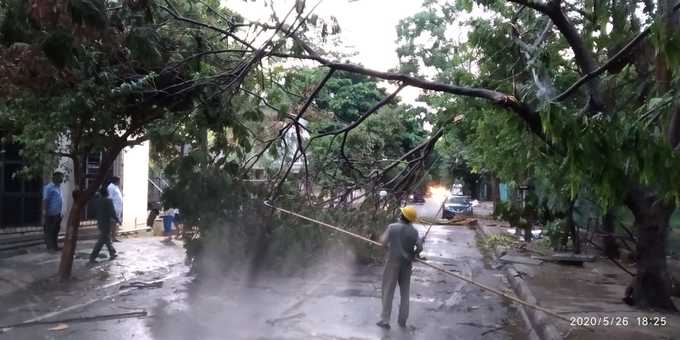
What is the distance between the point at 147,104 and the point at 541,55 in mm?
6611

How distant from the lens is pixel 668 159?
515 centimetres

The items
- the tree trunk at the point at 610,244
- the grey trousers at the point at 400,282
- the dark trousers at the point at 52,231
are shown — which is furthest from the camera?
the tree trunk at the point at 610,244

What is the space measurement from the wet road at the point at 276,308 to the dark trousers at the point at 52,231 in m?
2.77

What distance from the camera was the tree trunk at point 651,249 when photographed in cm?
905

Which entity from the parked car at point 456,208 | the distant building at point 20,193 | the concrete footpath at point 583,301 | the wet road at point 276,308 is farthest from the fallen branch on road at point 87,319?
the parked car at point 456,208

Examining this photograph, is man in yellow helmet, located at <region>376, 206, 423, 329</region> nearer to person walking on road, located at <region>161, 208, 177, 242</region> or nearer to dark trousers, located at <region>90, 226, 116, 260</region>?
dark trousers, located at <region>90, 226, 116, 260</region>

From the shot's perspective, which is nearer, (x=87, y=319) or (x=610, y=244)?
(x=87, y=319)

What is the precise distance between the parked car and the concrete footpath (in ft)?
71.5

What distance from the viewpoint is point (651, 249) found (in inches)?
364

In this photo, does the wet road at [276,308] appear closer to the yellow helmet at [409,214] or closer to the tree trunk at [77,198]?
the tree trunk at [77,198]

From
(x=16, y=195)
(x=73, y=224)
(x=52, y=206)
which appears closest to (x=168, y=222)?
(x=16, y=195)

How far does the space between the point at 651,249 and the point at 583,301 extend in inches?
61.6

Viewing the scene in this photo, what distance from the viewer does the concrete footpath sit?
26.5 ft

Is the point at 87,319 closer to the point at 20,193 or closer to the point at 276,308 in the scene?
the point at 276,308
